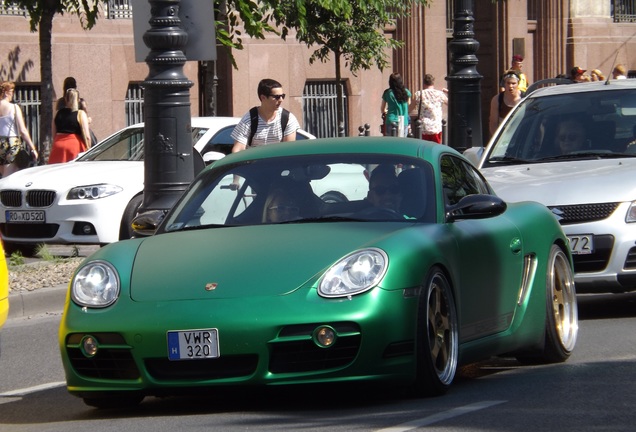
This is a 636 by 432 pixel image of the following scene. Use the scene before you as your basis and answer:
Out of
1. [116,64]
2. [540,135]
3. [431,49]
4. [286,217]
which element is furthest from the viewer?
[431,49]

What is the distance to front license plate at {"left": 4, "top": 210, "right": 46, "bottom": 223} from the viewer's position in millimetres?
15562

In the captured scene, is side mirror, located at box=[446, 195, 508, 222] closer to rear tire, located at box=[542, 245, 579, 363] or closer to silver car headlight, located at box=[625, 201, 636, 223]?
rear tire, located at box=[542, 245, 579, 363]

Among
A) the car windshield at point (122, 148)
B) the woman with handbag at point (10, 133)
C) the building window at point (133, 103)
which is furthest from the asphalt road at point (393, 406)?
the building window at point (133, 103)

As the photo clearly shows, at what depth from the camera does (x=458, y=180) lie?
8.34 meters

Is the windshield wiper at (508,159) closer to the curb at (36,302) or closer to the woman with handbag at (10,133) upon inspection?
the curb at (36,302)

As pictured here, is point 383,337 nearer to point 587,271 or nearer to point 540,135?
point 587,271

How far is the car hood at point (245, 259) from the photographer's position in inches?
273

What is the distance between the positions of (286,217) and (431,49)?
Answer: 28.7 m

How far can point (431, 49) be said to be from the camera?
36.0 metres

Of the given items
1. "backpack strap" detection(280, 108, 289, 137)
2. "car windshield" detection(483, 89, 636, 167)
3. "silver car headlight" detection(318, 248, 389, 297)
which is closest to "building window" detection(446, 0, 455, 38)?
"backpack strap" detection(280, 108, 289, 137)

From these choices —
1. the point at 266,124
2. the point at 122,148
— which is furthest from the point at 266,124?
the point at 122,148

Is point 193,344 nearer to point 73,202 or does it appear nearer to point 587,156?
point 587,156

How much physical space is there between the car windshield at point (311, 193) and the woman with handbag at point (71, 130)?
11.4 m

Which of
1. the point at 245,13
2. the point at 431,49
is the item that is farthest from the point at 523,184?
the point at 431,49
